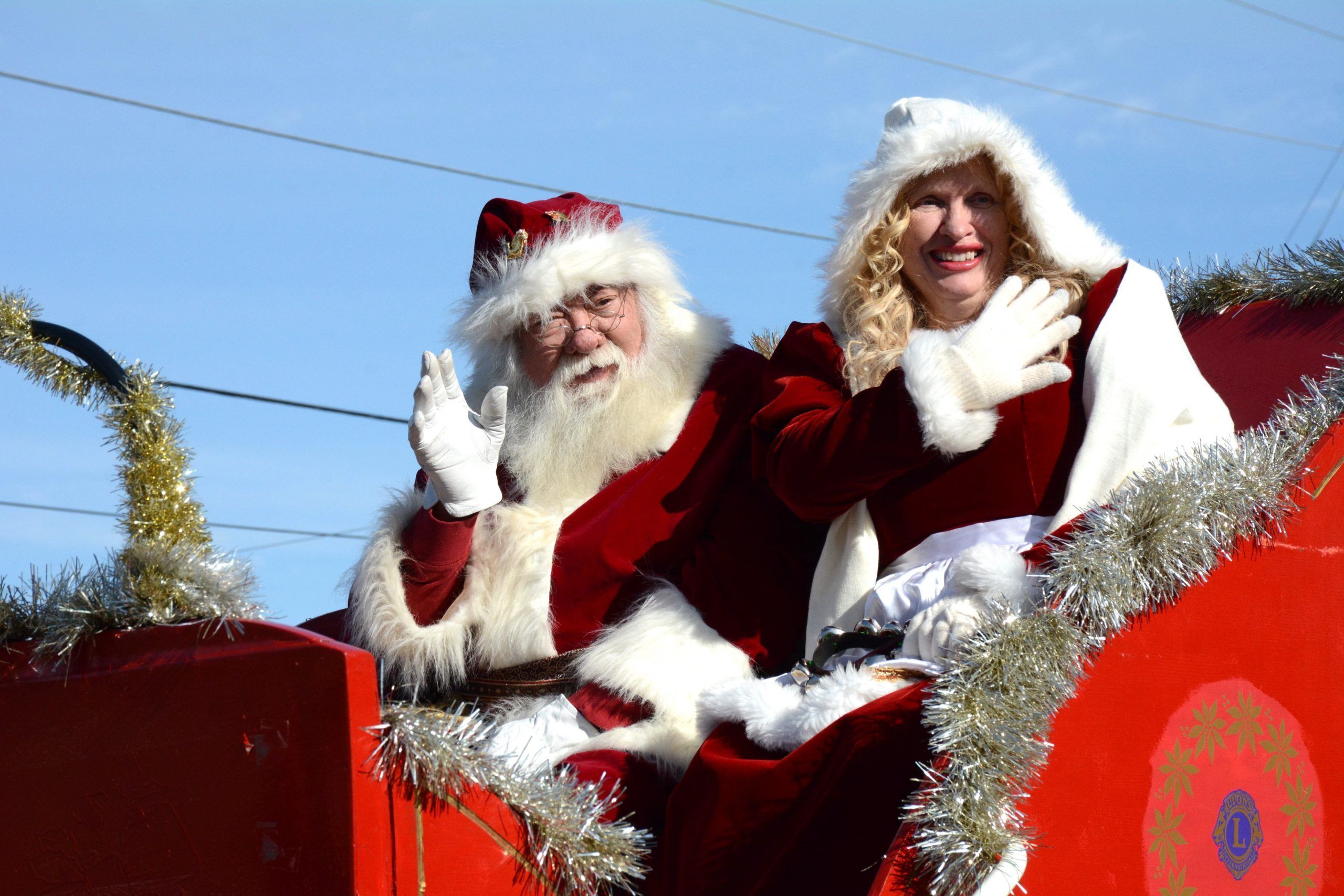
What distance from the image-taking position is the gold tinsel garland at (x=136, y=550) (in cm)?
176

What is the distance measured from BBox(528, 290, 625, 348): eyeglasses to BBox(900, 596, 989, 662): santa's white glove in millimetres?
1090

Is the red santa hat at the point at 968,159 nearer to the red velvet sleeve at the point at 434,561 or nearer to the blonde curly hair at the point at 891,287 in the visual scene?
the blonde curly hair at the point at 891,287

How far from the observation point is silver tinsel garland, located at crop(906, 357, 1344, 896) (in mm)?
1563

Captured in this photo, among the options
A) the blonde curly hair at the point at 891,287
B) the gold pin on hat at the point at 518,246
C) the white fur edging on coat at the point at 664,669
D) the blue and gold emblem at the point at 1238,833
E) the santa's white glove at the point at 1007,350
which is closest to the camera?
the blue and gold emblem at the point at 1238,833

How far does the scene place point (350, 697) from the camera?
1.58 metres

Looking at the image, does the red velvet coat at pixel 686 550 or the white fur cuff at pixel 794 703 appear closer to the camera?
the white fur cuff at pixel 794 703

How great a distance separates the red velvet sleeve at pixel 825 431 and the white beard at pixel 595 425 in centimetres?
30

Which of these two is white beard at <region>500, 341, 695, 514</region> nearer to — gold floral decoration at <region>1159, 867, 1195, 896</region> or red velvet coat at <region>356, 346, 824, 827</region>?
red velvet coat at <region>356, 346, 824, 827</region>

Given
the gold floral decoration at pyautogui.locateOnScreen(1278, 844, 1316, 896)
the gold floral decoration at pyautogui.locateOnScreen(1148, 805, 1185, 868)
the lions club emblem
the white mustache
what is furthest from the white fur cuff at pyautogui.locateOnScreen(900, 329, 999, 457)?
the white mustache

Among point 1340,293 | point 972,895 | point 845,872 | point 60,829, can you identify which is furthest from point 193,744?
point 1340,293

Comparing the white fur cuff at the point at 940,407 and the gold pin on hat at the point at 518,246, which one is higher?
the gold pin on hat at the point at 518,246

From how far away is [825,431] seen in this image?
2.17m

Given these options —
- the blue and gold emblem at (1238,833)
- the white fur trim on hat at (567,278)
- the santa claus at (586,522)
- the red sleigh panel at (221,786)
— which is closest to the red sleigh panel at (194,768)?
the red sleigh panel at (221,786)

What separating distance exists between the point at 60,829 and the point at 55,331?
703 mm
